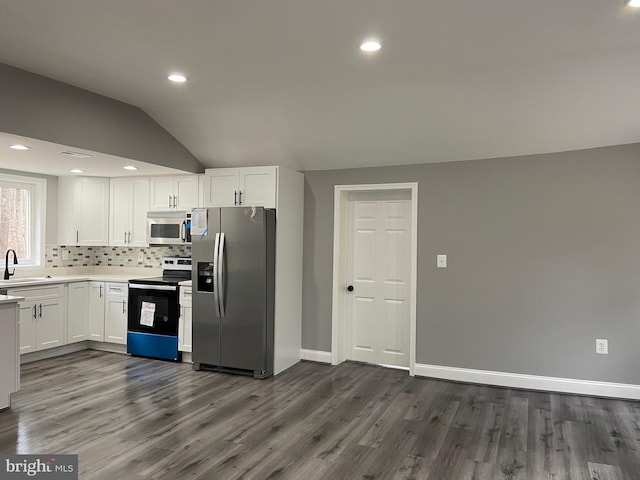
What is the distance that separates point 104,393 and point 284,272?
2028mm

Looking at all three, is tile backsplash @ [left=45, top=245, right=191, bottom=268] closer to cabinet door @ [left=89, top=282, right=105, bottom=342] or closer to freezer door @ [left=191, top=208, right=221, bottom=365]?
cabinet door @ [left=89, top=282, right=105, bottom=342]

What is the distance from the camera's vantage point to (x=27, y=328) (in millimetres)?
5035

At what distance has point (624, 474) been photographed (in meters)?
2.87

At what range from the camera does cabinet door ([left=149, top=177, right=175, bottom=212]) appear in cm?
565

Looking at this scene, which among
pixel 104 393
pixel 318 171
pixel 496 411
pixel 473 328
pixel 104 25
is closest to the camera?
pixel 104 25

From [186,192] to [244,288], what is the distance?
155cm

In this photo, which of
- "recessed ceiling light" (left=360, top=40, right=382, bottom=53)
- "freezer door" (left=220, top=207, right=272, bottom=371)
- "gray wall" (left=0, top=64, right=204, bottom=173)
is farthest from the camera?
"freezer door" (left=220, top=207, right=272, bottom=371)

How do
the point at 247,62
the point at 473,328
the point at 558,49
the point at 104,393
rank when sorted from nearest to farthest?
the point at 558,49, the point at 247,62, the point at 104,393, the point at 473,328

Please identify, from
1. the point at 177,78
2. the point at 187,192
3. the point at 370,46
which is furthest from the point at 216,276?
the point at 370,46

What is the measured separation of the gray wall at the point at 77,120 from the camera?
356 cm

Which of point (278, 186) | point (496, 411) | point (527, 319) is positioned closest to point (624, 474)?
point (496, 411)

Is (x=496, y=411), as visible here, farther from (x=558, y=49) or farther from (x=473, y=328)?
(x=558, y=49)

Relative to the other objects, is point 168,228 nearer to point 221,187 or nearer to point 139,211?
point 139,211
